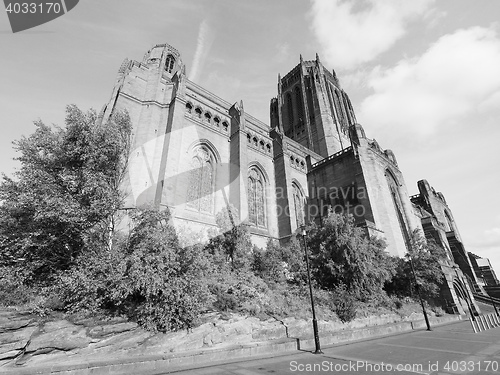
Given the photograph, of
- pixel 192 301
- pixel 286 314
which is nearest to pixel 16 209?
pixel 192 301

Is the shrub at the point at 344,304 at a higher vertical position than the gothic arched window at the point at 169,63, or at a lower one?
lower

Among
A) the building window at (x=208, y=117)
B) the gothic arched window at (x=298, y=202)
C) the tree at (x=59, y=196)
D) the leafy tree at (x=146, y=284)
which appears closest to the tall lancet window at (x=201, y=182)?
the building window at (x=208, y=117)

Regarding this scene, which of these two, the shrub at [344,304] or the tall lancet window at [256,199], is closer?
the shrub at [344,304]

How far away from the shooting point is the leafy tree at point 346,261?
541 inches

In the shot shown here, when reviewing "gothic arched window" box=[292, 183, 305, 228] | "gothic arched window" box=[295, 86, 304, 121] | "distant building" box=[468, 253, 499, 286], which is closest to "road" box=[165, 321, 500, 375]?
"gothic arched window" box=[292, 183, 305, 228]

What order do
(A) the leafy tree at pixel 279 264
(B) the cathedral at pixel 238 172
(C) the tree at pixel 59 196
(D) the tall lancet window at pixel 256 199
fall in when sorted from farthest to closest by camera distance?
1. (D) the tall lancet window at pixel 256 199
2. (B) the cathedral at pixel 238 172
3. (A) the leafy tree at pixel 279 264
4. (C) the tree at pixel 59 196

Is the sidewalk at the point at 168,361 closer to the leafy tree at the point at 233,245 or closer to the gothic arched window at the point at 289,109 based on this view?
the leafy tree at the point at 233,245

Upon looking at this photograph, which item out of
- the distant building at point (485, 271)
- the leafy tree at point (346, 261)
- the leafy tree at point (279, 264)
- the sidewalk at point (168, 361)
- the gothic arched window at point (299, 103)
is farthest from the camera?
the gothic arched window at point (299, 103)

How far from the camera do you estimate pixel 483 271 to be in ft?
143

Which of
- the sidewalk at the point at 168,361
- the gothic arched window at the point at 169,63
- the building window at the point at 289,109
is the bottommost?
the sidewalk at the point at 168,361

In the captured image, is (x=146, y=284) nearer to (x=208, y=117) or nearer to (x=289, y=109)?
(x=208, y=117)

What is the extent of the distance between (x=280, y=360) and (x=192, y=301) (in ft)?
10.4

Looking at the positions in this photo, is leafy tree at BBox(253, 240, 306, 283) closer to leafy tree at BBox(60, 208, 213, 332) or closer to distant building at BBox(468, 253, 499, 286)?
leafy tree at BBox(60, 208, 213, 332)

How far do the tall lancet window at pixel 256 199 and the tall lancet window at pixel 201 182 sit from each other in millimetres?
4240
